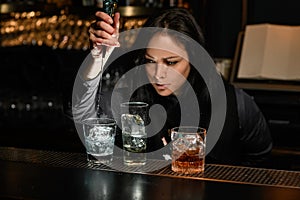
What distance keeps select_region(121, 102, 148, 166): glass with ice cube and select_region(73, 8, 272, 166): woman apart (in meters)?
0.43

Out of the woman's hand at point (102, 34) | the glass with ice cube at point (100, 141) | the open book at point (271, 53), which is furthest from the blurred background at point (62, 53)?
the glass with ice cube at point (100, 141)

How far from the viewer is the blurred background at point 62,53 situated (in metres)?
3.75

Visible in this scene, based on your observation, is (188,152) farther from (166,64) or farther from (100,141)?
(166,64)

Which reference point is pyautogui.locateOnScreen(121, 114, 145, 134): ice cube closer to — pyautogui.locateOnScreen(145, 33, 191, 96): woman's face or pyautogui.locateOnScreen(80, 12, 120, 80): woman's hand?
pyautogui.locateOnScreen(80, 12, 120, 80): woman's hand

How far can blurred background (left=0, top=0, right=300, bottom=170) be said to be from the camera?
3754 millimetres

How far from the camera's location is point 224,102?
2.51 metres

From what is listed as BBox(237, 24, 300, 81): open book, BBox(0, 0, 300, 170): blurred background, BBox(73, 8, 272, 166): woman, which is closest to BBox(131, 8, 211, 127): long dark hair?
BBox(73, 8, 272, 166): woman

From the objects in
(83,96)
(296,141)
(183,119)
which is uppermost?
(83,96)

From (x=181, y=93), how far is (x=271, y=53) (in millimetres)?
1532

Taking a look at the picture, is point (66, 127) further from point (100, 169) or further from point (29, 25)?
point (100, 169)

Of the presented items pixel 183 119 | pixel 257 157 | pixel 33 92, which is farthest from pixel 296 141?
pixel 33 92

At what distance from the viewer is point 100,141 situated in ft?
5.83

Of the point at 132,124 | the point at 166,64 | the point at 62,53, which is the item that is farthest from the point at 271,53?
the point at 132,124

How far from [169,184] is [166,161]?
0.25 metres
